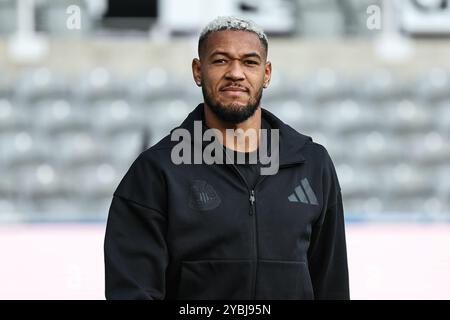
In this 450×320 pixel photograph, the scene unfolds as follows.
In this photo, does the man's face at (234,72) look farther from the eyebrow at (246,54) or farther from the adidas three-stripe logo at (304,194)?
the adidas three-stripe logo at (304,194)

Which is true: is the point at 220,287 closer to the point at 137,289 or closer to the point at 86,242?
the point at 137,289

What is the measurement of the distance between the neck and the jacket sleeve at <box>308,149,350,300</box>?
5.3 inches

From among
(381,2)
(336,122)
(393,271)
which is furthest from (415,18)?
(393,271)

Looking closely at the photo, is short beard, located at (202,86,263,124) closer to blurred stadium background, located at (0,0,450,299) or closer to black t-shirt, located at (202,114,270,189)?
black t-shirt, located at (202,114,270,189)

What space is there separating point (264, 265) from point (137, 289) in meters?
0.19

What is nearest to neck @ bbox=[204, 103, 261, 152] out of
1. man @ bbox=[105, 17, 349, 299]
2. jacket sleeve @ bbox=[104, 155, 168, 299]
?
man @ bbox=[105, 17, 349, 299]

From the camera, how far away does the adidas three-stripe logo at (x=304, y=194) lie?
154cm

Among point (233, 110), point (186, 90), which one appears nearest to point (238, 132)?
point (233, 110)

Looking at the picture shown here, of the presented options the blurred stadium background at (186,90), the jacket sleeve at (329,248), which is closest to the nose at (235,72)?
the jacket sleeve at (329,248)

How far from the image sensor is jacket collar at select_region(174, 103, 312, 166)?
5.15 ft

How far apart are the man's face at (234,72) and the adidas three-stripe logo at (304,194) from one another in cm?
13

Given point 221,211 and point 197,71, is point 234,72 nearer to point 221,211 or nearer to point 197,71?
point 197,71

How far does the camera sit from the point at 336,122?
583 cm

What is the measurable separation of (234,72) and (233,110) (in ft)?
0.19
